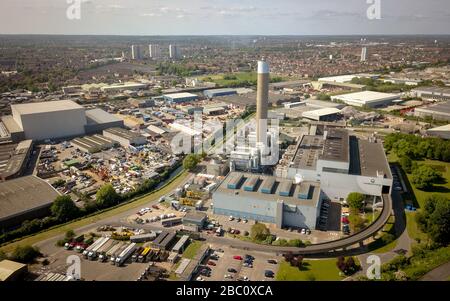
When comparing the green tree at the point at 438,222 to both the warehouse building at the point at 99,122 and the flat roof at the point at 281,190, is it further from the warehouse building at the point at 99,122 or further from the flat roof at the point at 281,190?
the warehouse building at the point at 99,122

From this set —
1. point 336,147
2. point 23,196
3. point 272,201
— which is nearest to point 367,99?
point 336,147

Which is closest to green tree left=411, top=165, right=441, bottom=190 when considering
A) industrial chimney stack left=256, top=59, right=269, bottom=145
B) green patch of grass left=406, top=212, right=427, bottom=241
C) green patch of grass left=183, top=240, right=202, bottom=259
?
green patch of grass left=406, top=212, right=427, bottom=241

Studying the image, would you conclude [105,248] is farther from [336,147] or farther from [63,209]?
[336,147]

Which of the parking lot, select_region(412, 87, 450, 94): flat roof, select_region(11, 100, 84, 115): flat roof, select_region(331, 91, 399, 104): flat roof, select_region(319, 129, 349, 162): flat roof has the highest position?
select_region(412, 87, 450, 94): flat roof

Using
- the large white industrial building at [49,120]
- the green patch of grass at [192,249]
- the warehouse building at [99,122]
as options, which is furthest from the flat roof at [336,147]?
the large white industrial building at [49,120]

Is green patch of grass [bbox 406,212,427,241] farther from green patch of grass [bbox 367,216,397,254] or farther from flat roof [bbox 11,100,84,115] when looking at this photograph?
flat roof [bbox 11,100,84,115]
